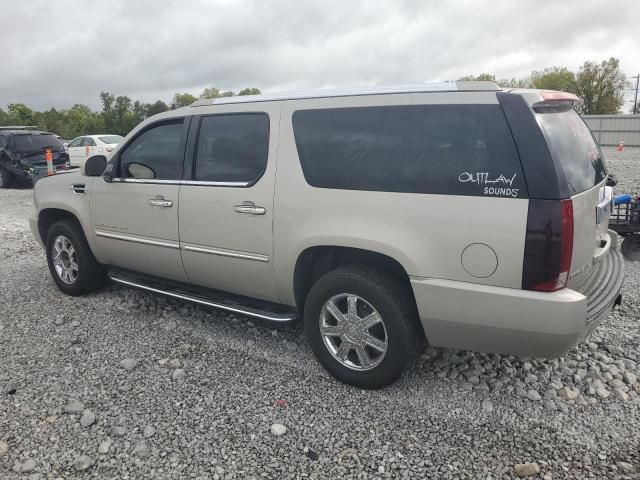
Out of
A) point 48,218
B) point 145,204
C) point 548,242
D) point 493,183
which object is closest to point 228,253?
point 145,204

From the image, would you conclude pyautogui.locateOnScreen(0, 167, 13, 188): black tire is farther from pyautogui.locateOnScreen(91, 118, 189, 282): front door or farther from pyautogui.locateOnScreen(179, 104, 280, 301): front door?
pyautogui.locateOnScreen(179, 104, 280, 301): front door

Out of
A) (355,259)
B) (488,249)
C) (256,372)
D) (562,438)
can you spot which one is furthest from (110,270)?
(562,438)

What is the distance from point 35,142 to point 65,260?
11.7 meters

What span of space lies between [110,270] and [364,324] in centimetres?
279

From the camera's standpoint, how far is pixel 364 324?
3.29 m

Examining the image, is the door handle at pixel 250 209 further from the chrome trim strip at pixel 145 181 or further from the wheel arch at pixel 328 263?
the chrome trim strip at pixel 145 181

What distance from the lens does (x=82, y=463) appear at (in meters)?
2.73

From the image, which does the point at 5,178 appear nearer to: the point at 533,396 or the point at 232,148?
the point at 232,148

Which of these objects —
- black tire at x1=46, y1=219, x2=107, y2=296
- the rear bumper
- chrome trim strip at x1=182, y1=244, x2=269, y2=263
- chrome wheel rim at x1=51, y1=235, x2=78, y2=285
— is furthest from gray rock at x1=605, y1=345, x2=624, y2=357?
chrome wheel rim at x1=51, y1=235, x2=78, y2=285

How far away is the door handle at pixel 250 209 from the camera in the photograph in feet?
11.7

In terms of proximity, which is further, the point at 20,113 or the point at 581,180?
the point at 20,113

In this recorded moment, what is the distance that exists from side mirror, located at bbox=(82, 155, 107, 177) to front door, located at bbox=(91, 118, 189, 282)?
99mm

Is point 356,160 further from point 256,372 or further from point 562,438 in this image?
point 562,438

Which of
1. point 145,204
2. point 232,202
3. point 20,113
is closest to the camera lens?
point 232,202
